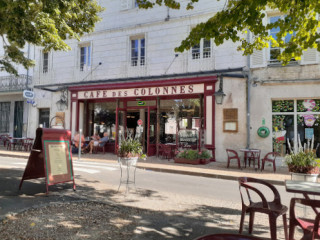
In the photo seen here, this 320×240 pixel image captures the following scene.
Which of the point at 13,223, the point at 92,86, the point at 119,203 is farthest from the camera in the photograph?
the point at 92,86

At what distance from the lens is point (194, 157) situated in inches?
441

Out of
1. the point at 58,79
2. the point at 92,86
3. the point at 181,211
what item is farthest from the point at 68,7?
the point at 58,79

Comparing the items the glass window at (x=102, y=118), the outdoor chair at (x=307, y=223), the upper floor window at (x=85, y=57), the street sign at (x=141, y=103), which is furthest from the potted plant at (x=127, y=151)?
the upper floor window at (x=85, y=57)

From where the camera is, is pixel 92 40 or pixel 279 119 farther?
pixel 92 40

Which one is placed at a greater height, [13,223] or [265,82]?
[265,82]

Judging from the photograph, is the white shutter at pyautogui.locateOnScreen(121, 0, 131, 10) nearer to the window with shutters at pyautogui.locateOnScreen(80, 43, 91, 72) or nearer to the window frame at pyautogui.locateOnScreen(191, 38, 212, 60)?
the window with shutters at pyautogui.locateOnScreen(80, 43, 91, 72)

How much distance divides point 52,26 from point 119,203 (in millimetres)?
4578

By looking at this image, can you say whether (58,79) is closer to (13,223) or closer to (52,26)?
(52,26)

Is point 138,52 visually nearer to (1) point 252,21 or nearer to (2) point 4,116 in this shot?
(1) point 252,21

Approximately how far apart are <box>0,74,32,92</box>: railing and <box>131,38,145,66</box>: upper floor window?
7861mm

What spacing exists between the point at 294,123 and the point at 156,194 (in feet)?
25.6

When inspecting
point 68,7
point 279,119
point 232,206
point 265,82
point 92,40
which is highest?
point 92,40

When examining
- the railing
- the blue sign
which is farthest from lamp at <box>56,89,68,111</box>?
the blue sign

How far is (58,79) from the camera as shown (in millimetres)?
16406
